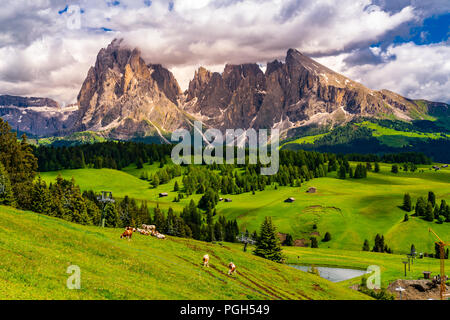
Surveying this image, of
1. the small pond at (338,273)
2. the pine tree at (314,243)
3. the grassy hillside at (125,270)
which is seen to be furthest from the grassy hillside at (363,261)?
the grassy hillside at (125,270)

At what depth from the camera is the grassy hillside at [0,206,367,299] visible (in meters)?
29.6

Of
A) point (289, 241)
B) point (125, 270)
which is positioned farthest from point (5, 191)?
point (289, 241)

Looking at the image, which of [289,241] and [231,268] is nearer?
[231,268]

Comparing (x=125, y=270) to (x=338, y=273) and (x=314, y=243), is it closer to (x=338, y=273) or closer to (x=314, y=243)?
(x=338, y=273)

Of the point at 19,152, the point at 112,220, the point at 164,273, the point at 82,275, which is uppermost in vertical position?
→ the point at 19,152

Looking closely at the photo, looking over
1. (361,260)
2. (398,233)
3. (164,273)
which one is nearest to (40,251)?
(164,273)

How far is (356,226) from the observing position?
198 metres

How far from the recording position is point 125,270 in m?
39.6

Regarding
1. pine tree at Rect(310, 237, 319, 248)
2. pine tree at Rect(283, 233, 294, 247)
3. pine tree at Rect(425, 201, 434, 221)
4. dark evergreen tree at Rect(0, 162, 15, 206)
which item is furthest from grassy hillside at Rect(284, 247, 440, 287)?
dark evergreen tree at Rect(0, 162, 15, 206)

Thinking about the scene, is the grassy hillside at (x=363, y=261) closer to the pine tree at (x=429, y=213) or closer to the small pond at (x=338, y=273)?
the small pond at (x=338, y=273)

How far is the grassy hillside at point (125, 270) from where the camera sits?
29594mm
